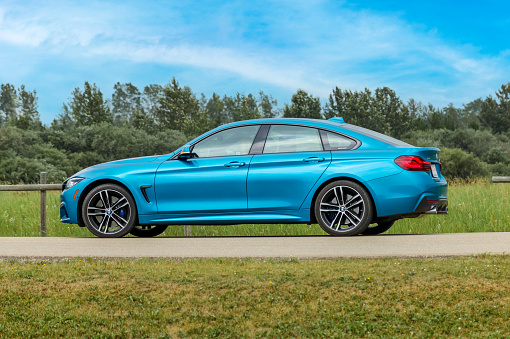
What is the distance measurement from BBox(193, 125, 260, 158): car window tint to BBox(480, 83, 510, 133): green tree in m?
93.4

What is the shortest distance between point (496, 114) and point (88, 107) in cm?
6011

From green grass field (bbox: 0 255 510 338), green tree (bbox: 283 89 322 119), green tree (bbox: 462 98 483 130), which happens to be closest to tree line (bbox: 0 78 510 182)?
green tree (bbox: 283 89 322 119)

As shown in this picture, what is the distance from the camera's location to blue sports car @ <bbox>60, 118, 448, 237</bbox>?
8.47 m

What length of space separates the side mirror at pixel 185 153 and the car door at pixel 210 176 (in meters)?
0.07

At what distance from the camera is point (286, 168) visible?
866 cm

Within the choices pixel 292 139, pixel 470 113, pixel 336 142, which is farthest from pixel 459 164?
pixel 470 113

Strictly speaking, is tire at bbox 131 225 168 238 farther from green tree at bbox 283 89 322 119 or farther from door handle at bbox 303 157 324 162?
green tree at bbox 283 89 322 119

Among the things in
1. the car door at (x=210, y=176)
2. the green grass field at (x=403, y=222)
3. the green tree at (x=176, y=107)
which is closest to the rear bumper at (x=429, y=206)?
the car door at (x=210, y=176)

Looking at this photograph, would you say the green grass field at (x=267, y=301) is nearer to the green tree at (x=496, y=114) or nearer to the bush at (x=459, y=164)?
the bush at (x=459, y=164)

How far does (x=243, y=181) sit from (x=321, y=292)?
10.6 ft

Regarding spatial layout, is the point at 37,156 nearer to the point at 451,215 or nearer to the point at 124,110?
the point at 451,215

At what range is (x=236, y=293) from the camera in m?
5.84

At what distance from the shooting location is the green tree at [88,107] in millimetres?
83562

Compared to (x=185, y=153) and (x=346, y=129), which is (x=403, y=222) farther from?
(x=185, y=153)
